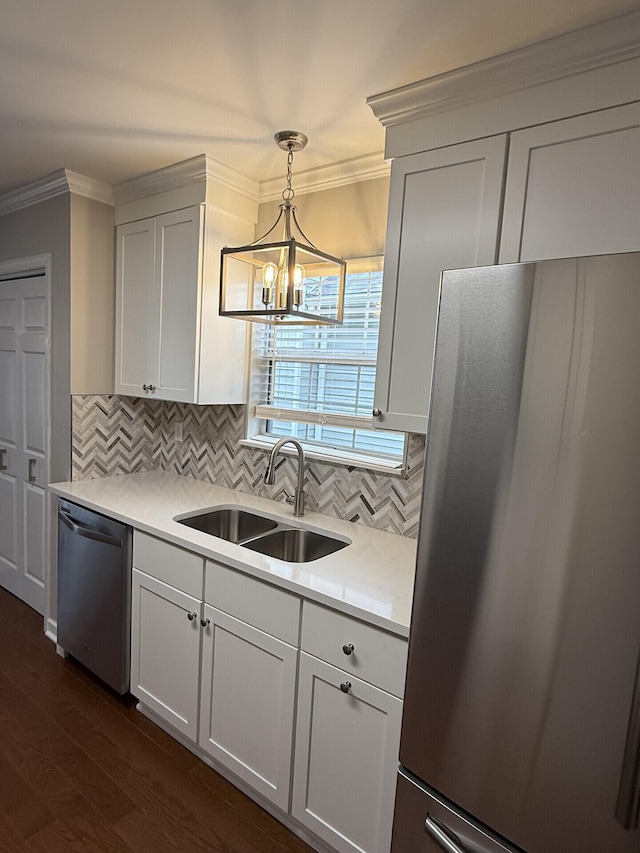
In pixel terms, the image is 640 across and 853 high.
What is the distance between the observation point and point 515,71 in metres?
1.51

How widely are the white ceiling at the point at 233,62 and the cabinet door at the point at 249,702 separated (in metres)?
1.82

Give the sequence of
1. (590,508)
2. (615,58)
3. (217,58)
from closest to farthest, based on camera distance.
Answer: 1. (590,508)
2. (615,58)
3. (217,58)

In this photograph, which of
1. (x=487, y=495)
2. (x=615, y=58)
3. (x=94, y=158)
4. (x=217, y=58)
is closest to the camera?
(x=487, y=495)

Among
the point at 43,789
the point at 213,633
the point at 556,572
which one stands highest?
the point at 556,572

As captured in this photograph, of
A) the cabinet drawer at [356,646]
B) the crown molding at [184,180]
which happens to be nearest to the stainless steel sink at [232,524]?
the cabinet drawer at [356,646]

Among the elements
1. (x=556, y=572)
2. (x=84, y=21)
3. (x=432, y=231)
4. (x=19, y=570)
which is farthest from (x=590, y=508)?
(x=19, y=570)

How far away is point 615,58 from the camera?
53.6 inches

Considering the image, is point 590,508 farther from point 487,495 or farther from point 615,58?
point 615,58

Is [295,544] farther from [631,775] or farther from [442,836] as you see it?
[631,775]

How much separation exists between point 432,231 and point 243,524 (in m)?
1.56

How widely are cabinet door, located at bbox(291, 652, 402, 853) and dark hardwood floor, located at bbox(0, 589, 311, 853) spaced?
0.24m

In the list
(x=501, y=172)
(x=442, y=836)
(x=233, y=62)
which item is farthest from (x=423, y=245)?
(x=442, y=836)

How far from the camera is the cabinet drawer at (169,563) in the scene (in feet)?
6.60

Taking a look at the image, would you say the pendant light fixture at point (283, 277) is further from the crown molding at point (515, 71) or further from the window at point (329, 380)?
the crown molding at point (515, 71)
